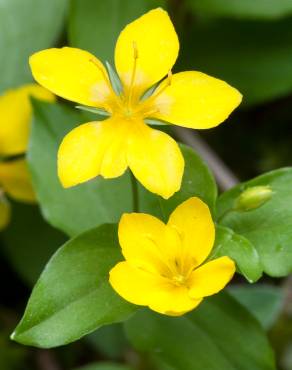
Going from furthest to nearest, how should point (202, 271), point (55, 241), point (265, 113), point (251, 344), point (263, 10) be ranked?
point (265, 113)
point (55, 241)
point (263, 10)
point (251, 344)
point (202, 271)

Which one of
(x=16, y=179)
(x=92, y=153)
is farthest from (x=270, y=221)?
(x=16, y=179)

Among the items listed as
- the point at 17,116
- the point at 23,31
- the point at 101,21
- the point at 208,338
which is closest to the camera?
the point at 208,338

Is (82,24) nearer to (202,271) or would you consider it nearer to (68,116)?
(68,116)

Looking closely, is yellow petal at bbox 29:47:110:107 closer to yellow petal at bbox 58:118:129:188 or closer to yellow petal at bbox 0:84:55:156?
yellow petal at bbox 58:118:129:188

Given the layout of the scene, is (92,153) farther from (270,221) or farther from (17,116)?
(17,116)

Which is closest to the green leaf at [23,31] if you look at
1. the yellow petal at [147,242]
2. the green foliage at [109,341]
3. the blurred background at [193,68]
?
the blurred background at [193,68]

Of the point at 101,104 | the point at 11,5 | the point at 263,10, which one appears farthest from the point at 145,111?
the point at 11,5
